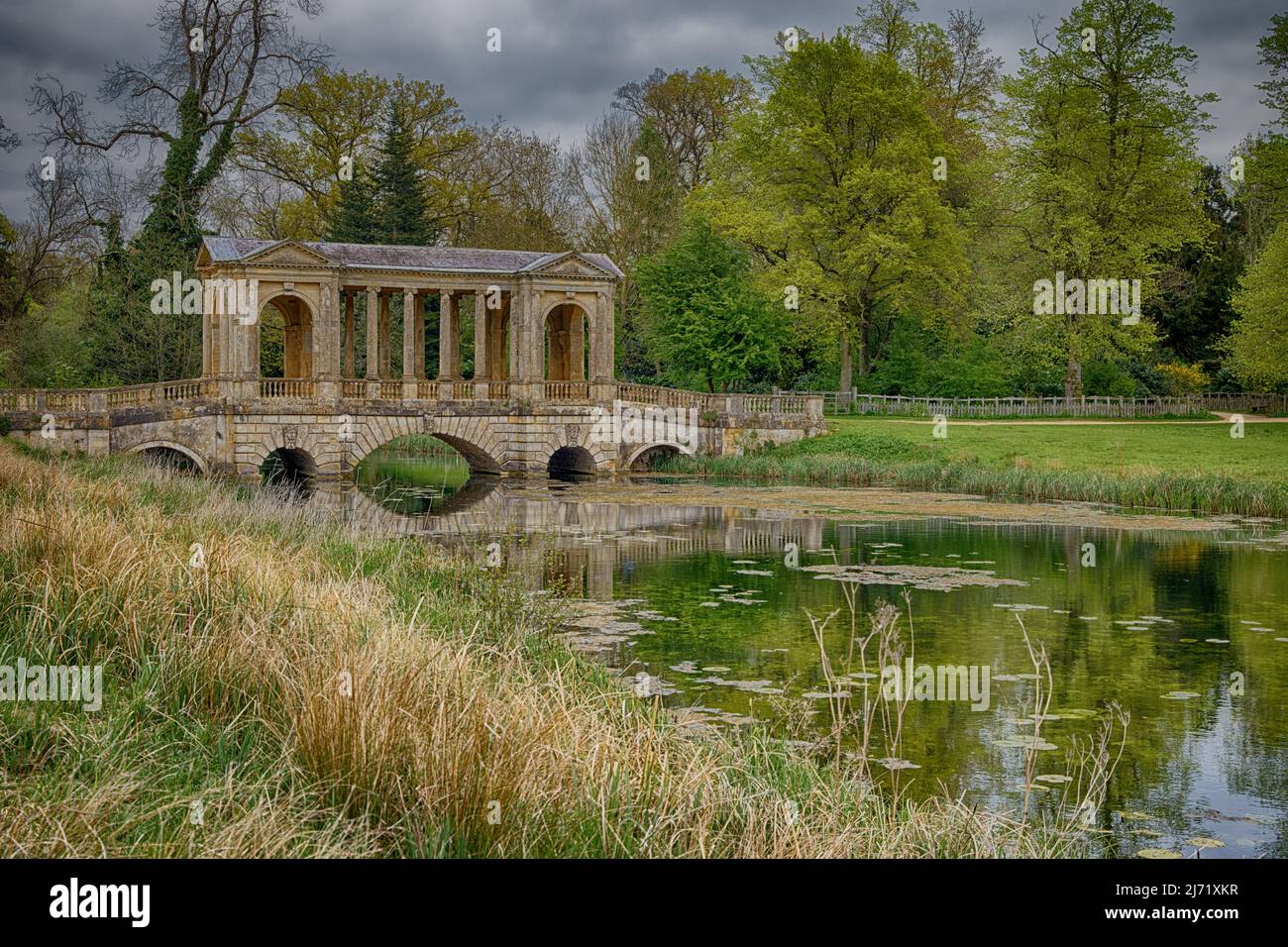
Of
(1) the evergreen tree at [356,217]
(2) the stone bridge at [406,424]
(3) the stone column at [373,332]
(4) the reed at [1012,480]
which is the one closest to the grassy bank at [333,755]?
(4) the reed at [1012,480]

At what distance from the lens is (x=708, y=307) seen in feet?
144

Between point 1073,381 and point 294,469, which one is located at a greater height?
point 1073,381

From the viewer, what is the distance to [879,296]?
149 feet

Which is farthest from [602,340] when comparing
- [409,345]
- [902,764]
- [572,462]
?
[902,764]

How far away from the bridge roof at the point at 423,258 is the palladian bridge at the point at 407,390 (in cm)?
5

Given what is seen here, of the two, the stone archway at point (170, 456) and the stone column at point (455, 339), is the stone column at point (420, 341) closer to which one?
the stone column at point (455, 339)

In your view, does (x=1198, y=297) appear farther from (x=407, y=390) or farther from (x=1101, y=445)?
(x=407, y=390)

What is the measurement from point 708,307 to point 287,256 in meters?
14.0

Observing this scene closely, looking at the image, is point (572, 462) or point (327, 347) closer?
point (327, 347)

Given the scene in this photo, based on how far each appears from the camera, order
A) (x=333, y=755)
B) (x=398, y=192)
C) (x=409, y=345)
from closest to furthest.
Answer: (x=333, y=755) → (x=409, y=345) → (x=398, y=192)

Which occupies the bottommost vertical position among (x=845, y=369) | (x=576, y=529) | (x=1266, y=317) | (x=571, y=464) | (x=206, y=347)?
(x=576, y=529)

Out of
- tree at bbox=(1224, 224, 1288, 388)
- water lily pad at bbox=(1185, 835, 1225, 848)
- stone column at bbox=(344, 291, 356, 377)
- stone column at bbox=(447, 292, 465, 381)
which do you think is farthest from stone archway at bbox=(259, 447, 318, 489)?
water lily pad at bbox=(1185, 835, 1225, 848)
